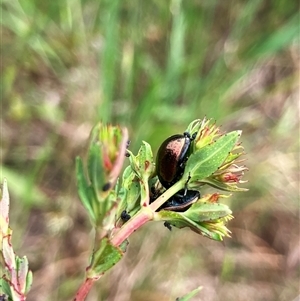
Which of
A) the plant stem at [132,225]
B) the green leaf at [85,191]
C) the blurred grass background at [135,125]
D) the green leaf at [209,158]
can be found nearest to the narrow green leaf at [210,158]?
the green leaf at [209,158]

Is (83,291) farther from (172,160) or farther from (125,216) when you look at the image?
(172,160)

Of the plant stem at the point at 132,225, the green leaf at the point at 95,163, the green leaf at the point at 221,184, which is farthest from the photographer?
the green leaf at the point at 221,184

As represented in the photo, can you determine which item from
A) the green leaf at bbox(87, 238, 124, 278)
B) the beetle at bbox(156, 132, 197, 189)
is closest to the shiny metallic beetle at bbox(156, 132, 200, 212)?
the beetle at bbox(156, 132, 197, 189)

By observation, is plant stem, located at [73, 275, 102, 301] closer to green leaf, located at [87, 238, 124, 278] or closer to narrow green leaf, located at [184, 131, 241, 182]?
green leaf, located at [87, 238, 124, 278]

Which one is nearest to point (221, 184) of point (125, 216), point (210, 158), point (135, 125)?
point (210, 158)

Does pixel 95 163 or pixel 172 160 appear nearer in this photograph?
pixel 95 163

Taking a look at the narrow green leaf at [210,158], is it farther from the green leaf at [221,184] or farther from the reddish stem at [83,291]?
the reddish stem at [83,291]

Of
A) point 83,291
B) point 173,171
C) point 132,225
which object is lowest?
point 83,291
